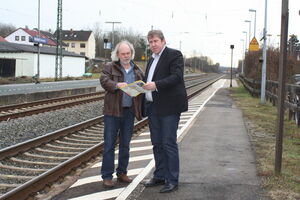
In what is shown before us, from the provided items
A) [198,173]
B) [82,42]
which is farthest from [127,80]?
[82,42]

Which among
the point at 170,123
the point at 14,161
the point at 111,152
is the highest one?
the point at 170,123

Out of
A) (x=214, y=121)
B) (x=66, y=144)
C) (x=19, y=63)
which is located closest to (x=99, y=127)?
(x=66, y=144)

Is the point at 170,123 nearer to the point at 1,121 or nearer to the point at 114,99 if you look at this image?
the point at 114,99

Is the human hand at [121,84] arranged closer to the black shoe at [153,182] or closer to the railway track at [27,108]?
the black shoe at [153,182]

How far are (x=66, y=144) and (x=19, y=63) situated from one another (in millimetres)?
43856

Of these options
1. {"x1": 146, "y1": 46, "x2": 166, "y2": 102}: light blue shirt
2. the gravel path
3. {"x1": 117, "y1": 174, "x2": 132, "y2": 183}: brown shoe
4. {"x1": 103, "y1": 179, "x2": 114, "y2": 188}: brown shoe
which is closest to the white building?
the gravel path

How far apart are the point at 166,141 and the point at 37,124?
765 cm

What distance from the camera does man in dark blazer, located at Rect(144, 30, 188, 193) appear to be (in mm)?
5324

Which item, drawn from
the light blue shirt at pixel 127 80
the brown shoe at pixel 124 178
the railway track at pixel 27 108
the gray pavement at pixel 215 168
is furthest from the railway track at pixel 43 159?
the railway track at pixel 27 108

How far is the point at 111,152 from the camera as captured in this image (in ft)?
18.9

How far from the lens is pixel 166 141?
216 inches

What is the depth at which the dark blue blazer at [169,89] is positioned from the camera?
536 cm

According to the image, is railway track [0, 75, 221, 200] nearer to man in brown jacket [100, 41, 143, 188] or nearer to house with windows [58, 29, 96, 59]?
man in brown jacket [100, 41, 143, 188]

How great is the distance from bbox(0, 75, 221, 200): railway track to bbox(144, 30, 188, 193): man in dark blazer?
66.5 inches
